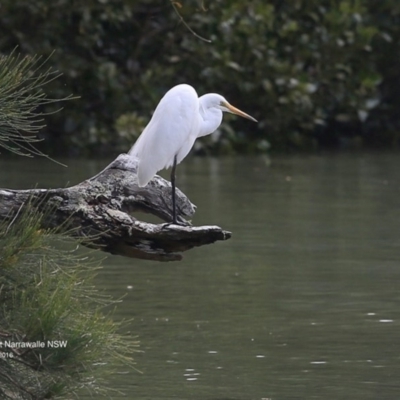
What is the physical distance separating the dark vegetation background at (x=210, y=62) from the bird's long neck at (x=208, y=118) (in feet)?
33.1

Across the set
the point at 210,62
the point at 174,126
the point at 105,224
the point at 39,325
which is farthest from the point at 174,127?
the point at 210,62

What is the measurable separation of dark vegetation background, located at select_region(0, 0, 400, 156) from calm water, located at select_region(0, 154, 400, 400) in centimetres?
397

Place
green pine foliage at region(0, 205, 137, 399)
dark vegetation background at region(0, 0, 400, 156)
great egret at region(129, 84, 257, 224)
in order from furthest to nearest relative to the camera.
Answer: dark vegetation background at region(0, 0, 400, 156) < great egret at region(129, 84, 257, 224) < green pine foliage at region(0, 205, 137, 399)

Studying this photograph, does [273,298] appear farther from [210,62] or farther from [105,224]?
[210,62]

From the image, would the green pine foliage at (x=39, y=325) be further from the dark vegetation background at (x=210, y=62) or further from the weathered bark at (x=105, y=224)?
the dark vegetation background at (x=210, y=62)

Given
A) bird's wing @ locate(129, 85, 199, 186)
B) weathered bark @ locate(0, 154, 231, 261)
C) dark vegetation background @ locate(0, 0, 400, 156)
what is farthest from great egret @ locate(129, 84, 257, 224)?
dark vegetation background @ locate(0, 0, 400, 156)

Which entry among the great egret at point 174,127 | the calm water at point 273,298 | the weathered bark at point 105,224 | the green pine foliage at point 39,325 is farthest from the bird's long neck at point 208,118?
the green pine foliage at point 39,325

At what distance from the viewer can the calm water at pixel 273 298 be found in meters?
5.53

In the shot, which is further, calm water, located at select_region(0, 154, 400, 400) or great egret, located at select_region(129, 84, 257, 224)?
great egret, located at select_region(129, 84, 257, 224)

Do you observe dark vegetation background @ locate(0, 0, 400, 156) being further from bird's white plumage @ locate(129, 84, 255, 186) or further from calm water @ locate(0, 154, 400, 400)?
bird's white plumage @ locate(129, 84, 255, 186)

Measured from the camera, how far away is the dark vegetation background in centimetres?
1728

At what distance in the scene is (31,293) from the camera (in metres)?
3.85

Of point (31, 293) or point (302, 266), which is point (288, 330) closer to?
point (302, 266)

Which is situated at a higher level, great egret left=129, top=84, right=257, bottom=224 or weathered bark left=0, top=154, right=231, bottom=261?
great egret left=129, top=84, right=257, bottom=224
